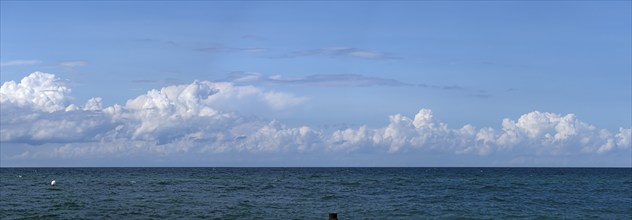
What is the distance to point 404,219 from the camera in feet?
164

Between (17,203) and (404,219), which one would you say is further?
(17,203)

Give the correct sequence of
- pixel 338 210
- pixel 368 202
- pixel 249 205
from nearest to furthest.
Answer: pixel 338 210
pixel 249 205
pixel 368 202

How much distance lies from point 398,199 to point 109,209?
26985 mm

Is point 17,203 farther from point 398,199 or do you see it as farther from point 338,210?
point 398,199

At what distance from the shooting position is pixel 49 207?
57781mm

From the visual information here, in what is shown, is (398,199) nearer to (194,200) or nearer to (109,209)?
(194,200)

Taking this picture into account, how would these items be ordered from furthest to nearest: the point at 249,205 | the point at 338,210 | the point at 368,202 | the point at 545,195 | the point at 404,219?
the point at 545,195 → the point at 368,202 → the point at 249,205 → the point at 338,210 → the point at 404,219

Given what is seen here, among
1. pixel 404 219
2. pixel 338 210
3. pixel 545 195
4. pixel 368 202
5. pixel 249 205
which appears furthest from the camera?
pixel 545 195

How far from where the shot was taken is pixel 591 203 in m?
68.4

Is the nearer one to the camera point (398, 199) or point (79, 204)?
point (79, 204)

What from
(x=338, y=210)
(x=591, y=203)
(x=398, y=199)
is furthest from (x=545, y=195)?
(x=338, y=210)

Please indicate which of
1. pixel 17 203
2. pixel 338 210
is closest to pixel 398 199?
pixel 338 210

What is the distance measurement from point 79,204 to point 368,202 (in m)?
24.4

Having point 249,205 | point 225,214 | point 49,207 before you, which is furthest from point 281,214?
point 49,207
